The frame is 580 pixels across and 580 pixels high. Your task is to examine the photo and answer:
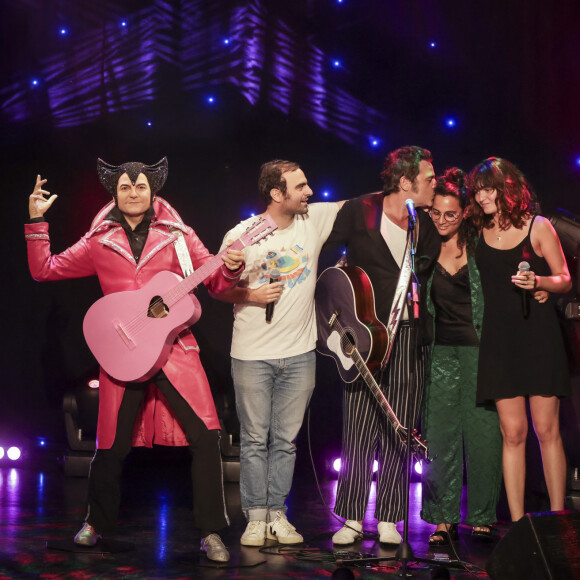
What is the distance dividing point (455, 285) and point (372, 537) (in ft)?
4.84

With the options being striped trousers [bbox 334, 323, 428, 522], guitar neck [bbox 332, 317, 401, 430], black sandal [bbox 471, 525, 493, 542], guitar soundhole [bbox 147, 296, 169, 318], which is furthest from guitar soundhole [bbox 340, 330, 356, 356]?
black sandal [bbox 471, 525, 493, 542]

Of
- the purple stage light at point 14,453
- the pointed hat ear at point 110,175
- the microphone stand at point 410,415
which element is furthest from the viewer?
the purple stage light at point 14,453

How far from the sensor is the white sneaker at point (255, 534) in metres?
4.27

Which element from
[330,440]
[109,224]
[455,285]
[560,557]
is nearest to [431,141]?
[455,285]

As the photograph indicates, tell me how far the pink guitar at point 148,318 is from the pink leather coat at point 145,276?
0.10 m

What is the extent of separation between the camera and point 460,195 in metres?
4.57

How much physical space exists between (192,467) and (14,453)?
3.14m

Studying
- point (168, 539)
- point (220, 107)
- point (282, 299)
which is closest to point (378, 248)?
point (282, 299)

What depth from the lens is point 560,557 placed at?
2.79 metres

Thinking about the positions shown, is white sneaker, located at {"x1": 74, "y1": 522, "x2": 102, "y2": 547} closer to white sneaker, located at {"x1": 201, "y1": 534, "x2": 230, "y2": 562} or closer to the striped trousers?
white sneaker, located at {"x1": 201, "y1": 534, "x2": 230, "y2": 562}

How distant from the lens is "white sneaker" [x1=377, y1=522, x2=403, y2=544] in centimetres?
429

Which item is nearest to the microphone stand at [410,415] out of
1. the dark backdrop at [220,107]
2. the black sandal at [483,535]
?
the black sandal at [483,535]

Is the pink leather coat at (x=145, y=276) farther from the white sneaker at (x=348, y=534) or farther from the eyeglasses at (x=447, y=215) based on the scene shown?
the eyeglasses at (x=447, y=215)

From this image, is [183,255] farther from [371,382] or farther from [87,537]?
[87,537]
